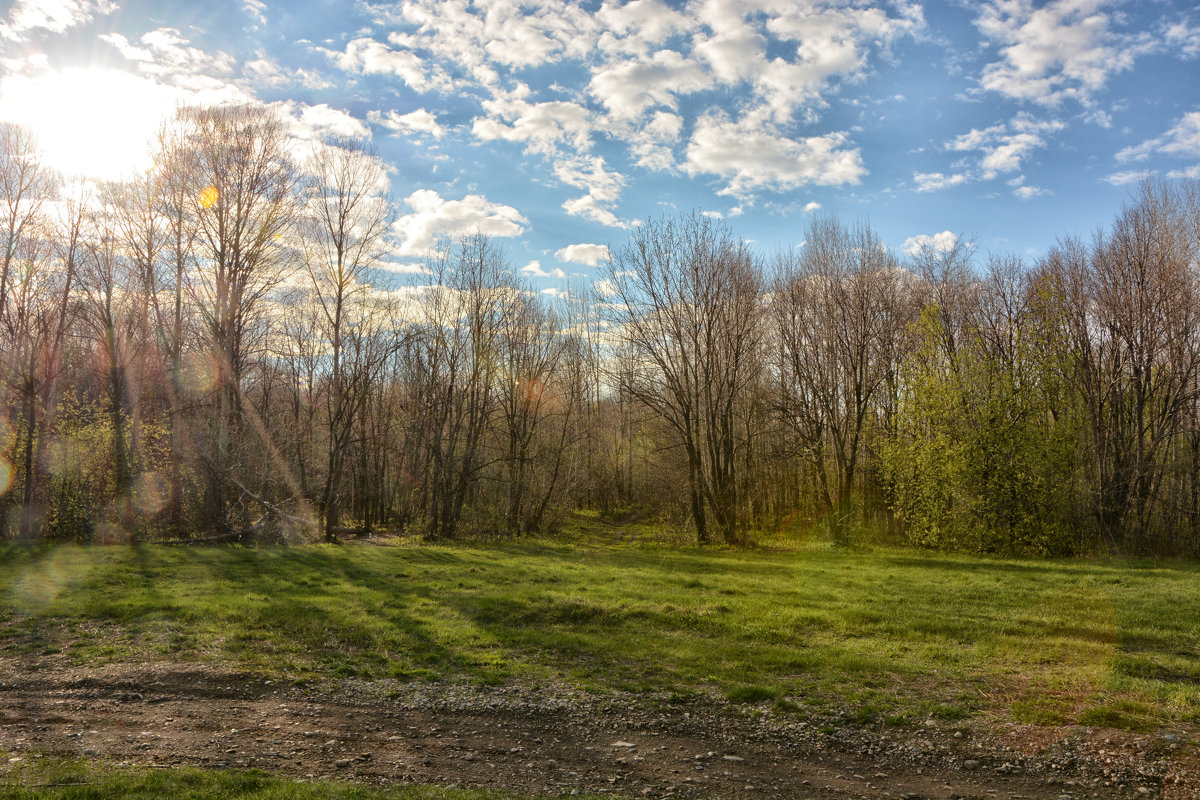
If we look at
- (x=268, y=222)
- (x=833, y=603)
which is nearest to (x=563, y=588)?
(x=833, y=603)

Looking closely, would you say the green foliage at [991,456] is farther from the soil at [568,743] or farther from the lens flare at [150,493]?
the lens flare at [150,493]

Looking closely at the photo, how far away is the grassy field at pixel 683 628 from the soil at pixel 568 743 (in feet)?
1.74

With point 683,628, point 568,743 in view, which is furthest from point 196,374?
point 568,743

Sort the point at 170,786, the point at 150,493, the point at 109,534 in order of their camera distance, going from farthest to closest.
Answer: the point at 150,493, the point at 109,534, the point at 170,786

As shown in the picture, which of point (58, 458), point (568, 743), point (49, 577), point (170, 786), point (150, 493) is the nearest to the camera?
point (170, 786)

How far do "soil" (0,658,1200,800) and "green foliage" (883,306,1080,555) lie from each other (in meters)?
15.9

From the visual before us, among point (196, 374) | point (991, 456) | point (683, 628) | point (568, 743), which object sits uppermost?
point (196, 374)

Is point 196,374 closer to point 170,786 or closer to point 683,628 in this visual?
point 683,628

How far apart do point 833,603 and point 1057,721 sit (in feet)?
19.6

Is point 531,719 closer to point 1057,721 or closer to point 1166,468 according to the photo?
point 1057,721

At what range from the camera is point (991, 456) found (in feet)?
69.1

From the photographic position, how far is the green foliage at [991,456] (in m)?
20.7

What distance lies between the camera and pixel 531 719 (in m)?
7.56

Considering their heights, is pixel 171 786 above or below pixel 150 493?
below
